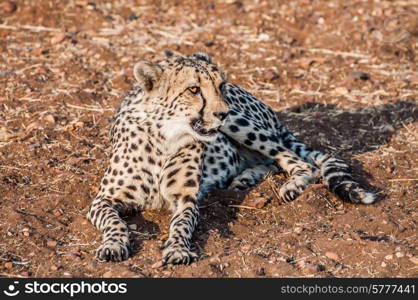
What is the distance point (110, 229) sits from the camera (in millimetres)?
5977

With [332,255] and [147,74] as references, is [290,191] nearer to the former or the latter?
[332,255]

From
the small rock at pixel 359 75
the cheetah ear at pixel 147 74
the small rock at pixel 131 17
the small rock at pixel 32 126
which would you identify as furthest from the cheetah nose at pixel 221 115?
the small rock at pixel 131 17

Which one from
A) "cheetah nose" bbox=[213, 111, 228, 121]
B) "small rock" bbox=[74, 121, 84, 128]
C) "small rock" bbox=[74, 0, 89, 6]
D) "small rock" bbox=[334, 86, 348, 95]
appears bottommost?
"small rock" bbox=[334, 86, 348, 95]

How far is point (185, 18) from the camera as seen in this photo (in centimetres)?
1063

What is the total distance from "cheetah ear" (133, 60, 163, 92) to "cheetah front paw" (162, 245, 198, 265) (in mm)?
1222

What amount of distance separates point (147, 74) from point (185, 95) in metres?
0.31

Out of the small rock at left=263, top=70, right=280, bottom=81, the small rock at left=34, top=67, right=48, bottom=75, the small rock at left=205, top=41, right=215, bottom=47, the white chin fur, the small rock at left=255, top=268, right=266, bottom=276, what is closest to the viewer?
the small rock at left=255, top=268, right=266, bottom=276

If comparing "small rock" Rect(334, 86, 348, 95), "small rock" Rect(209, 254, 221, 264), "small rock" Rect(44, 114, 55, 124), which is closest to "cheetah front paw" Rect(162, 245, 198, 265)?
"small rock" Rect(209, 254, 221, 264)

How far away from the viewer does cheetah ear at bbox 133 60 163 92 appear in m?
6.14

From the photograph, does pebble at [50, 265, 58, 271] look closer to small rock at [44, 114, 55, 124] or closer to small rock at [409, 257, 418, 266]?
small rock at [409, 257, 418, 266]

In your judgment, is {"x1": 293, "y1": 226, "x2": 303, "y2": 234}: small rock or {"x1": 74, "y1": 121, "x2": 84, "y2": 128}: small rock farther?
{"x1": 74, "y1": 121, "x2": 84, "y2": 128}: small rock

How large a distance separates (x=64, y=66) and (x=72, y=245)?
374 centimetres

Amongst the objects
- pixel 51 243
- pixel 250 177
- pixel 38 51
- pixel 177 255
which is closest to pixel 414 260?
pixel 177 255

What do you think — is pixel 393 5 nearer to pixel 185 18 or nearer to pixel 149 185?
pixel 185 18
